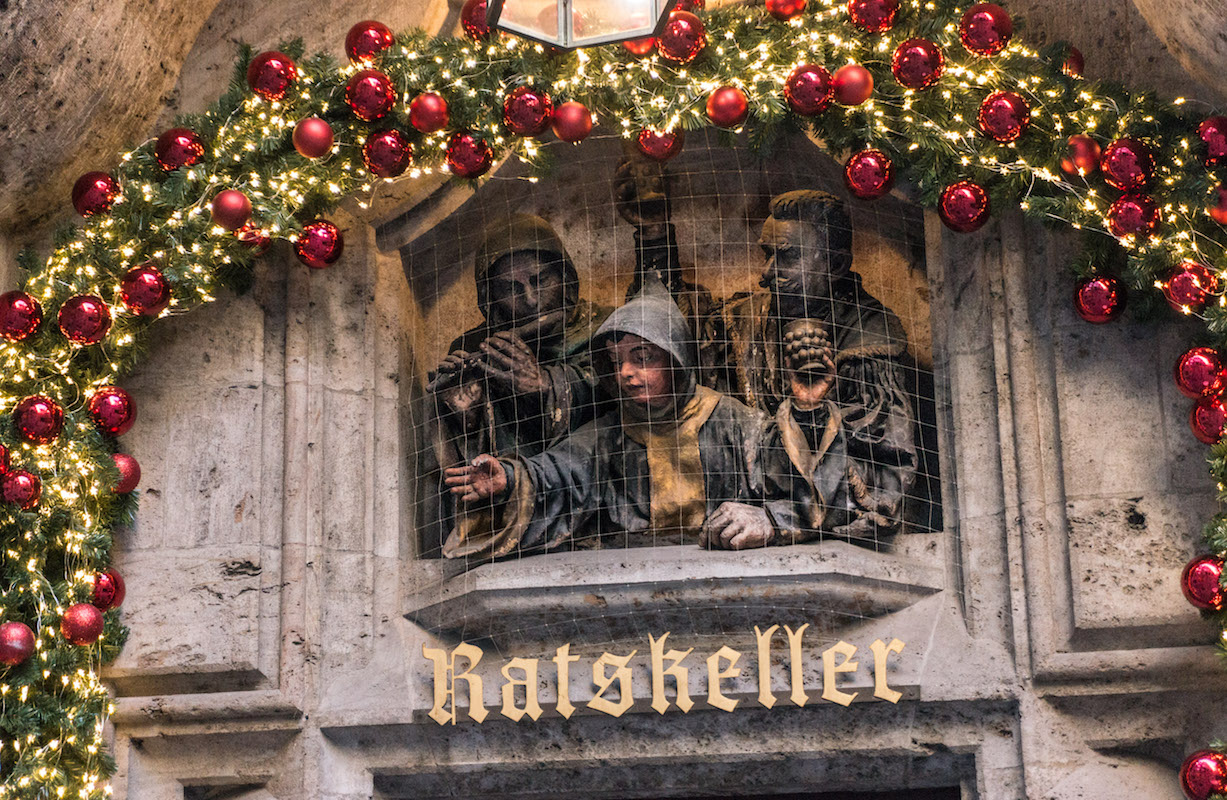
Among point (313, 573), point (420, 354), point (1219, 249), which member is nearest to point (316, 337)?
point (420, 354)

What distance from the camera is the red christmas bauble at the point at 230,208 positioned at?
151 inches

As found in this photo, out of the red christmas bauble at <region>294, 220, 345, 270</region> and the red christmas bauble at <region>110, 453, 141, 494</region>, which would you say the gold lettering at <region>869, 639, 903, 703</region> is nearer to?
the red christmas bauble at <region>294, 220, 345, 270</region>

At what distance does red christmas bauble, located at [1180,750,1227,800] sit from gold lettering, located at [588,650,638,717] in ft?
4.03

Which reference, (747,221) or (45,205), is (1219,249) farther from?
(45,205)

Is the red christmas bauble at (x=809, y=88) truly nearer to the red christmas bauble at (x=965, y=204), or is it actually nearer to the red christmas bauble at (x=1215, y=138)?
the red christmas bauble at (x=965, y=204)

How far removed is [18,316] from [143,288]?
29 centimetres

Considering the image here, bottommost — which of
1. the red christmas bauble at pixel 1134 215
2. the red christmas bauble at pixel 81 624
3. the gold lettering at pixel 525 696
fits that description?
the gold lettering at pixel 525 696

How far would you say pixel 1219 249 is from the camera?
357 centimetres

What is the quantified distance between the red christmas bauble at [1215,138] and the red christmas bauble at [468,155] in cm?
163

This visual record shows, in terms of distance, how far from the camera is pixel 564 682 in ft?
12.7

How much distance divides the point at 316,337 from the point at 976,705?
1.89 m

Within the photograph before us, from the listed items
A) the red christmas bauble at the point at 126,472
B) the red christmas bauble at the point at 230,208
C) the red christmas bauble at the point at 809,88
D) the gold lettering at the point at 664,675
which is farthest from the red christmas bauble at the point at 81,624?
the red christmas bauble at the point at 809,88

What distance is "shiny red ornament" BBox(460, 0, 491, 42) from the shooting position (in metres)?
3.97

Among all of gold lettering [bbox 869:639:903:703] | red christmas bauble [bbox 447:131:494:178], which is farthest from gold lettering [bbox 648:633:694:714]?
red christmas bauble [bbox 447:131:494:178]
